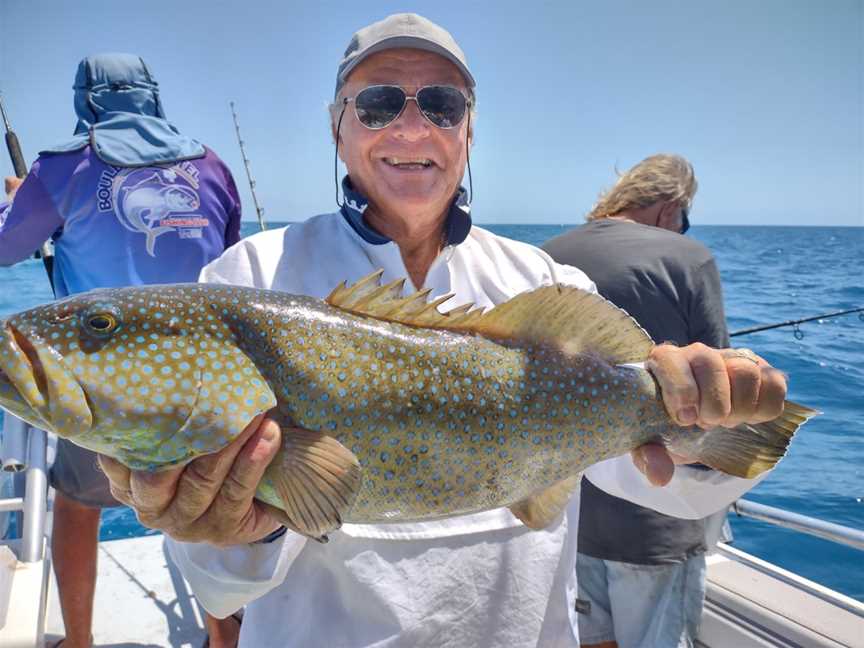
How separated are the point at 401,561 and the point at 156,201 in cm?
268

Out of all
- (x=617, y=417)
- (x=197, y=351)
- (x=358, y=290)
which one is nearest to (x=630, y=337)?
(x=617, y=417)

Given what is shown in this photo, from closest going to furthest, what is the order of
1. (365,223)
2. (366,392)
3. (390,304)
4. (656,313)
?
(366,392) → (390,304) → (365,223) → (656,313)

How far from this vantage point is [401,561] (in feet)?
7.13

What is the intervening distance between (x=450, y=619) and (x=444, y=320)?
1.07 meters

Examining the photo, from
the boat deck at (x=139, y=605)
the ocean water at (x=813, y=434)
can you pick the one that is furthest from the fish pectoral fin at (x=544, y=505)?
the ocean water at (x=813, y=434)

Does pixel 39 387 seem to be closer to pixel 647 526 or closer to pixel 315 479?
pixel 315 479

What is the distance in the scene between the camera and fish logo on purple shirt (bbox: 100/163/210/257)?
3.68 meters

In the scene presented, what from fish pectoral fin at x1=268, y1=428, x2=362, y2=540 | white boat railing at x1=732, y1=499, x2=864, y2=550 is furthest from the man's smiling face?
white boat railing at x1=732, y1=499, x2=864, y2=550

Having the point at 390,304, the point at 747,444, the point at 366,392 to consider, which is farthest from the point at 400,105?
the point at 747,444

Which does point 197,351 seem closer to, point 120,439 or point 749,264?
point 120,439

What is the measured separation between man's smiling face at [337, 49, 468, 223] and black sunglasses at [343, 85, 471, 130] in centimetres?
2

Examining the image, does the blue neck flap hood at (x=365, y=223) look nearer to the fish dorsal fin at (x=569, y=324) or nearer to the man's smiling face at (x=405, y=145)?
the man's smiling face at (x=405, y=145)

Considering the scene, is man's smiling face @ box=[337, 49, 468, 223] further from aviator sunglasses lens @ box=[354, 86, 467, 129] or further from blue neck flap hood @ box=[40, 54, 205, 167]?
blue neck flap hood @ box=[40, 54, 205, 167]

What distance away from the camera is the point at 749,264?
123 feet
